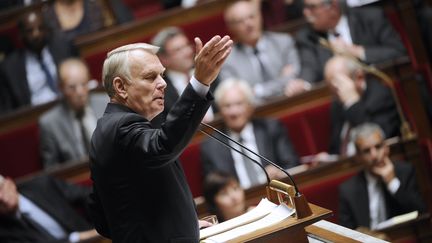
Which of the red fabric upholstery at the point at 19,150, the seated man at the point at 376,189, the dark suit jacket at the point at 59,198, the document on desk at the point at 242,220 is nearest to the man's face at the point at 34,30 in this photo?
the red fabric upholstery at the point at 19,150

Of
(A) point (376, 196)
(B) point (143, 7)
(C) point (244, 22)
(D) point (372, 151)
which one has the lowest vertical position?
(A) point (376, 196)

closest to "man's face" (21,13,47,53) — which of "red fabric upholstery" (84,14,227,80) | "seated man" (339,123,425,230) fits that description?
"red fabric upholstery" (84,14,227,80)

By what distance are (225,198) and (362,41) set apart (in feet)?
2.55

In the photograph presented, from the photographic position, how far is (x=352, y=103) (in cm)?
224

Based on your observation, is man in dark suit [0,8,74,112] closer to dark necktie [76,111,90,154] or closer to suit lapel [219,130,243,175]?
dark necktie [76,111,90,154]

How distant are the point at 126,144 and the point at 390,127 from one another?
57.8 inches

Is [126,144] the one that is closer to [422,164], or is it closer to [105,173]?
[105,173]

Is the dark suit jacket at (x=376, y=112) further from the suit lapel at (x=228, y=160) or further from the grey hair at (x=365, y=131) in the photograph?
the suit lapel at (x=228, y=160)

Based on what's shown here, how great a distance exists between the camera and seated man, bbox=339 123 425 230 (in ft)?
6.69

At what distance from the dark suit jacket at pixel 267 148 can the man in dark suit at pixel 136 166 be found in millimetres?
1174

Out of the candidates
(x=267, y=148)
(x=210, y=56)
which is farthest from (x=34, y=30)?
(x=210, y=56)

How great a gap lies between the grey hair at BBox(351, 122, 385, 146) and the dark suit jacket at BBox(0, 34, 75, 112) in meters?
0.89

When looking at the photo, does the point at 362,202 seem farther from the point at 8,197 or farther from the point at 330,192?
the point at 8,197

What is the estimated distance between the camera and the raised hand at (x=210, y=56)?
0.88m
